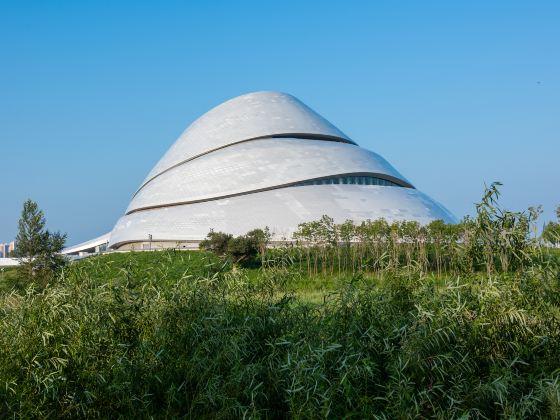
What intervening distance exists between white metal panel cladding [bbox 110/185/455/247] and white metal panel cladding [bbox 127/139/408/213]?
868mm

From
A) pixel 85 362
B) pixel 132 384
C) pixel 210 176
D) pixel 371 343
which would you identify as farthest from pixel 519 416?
pixel 210 176

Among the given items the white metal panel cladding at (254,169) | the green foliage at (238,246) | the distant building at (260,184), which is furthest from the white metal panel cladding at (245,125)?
the green foliage at (238,246)

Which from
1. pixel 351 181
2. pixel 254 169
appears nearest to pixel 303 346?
pixel 254 169

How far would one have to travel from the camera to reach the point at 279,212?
49.0m

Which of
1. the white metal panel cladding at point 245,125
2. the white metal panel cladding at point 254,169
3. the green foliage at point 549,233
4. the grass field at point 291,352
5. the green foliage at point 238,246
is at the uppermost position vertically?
the white metal panel cladding at point 245,125

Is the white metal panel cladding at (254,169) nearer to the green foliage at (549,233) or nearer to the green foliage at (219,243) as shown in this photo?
the green foliage at (219,243)

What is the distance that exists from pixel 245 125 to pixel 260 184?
8497 millimetres

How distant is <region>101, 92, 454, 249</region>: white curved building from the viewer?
162 ft

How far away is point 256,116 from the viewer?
59.6 m

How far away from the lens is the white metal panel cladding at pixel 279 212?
4831 cm

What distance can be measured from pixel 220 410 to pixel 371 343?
1.80 meters

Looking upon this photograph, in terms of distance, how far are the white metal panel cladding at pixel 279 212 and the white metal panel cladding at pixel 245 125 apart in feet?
22.7

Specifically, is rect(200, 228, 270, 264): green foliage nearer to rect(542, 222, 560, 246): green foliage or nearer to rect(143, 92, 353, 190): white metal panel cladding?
rect(143, 92, 353, 190): white metal panel cladding

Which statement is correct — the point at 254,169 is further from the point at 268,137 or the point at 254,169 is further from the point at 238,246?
the point at 238,246
